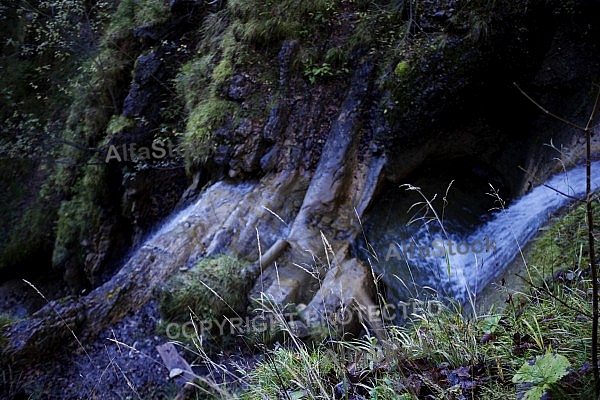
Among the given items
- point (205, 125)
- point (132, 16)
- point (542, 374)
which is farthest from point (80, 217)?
point (542, 374)

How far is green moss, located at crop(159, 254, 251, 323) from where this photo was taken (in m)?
4.38

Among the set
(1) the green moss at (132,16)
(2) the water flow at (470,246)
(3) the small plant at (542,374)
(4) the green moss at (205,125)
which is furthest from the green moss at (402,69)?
(1) the green moss at (132,16)

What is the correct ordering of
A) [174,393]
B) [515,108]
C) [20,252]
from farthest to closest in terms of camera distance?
[20,252], [515,108], [174,393]

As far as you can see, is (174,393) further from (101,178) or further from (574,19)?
(574,19)

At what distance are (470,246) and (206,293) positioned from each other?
3146 millimetres

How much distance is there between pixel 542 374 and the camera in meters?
1.50

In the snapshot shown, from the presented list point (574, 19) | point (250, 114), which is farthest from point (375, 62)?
point (574, 19)

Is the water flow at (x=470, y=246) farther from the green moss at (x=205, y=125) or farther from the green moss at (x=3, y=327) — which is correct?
the green moss at (x=3, y=327)

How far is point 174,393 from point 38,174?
7082 millimetres

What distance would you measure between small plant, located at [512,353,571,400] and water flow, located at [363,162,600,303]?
8.69 ft

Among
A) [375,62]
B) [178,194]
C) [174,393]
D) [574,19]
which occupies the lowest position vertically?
[174,393]

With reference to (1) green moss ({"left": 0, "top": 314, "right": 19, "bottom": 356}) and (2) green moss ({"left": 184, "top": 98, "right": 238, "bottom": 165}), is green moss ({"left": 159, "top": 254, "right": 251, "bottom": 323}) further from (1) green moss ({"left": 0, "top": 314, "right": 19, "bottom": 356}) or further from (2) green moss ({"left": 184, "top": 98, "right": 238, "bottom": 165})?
(2) green moss ({"left": 184, "top": 98, "right": 238, "bottom": 165})

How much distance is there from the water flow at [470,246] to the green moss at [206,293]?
1613 millimetres

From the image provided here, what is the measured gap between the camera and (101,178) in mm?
7574
